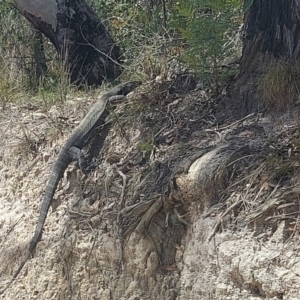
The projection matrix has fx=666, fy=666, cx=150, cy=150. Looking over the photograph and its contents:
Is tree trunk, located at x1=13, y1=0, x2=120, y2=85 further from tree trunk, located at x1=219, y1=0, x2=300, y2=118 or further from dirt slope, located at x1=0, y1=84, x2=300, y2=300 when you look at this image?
tree trunk, located at x1=219, y1=0, x2=300, y2=118

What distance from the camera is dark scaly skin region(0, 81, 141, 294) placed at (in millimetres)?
5461

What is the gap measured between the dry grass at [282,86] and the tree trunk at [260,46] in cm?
12

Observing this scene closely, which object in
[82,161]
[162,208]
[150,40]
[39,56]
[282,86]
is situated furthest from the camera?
[39,56]

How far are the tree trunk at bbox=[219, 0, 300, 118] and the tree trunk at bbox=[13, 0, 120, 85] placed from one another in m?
2.32

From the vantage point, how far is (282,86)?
4.82 metres

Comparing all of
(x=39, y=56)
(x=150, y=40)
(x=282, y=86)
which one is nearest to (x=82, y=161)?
(x=150, y=40)

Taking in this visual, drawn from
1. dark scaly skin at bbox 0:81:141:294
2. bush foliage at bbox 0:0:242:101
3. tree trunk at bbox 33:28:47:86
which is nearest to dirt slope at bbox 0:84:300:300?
dark scaly skin at bbox 0:81:141:294

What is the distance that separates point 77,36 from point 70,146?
2.21 metres

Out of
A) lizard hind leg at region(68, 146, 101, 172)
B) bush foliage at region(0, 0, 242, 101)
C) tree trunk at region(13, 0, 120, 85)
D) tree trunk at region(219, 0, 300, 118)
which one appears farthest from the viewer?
tree trunk at region(13, 0, 120, 85)

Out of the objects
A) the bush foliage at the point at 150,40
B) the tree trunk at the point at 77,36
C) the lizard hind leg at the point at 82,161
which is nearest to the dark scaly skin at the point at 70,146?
the lizard hind leg at the point at 82,161

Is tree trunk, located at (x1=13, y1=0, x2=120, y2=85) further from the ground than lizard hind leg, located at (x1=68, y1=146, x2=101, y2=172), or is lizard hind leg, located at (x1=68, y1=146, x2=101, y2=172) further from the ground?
tree trunk, located at (x1=13, y1=0, x2=120, y2=85)

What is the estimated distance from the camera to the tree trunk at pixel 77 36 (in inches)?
293

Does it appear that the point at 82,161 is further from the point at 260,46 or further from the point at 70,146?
the point at 260,46

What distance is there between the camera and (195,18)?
5359 millimetres
